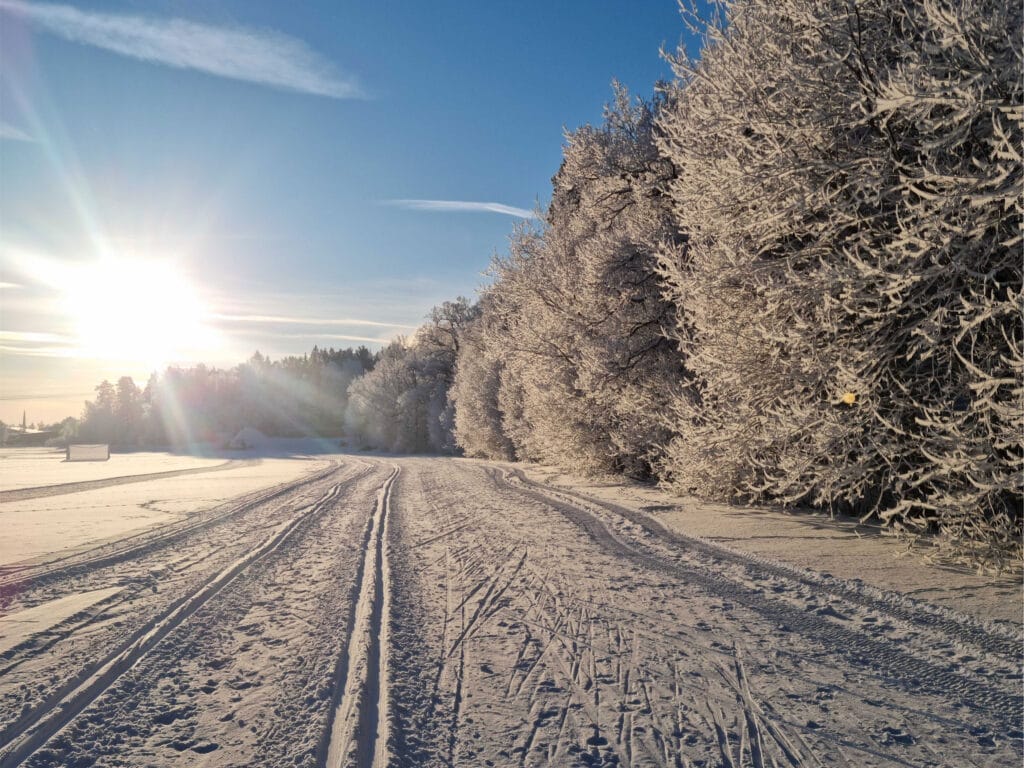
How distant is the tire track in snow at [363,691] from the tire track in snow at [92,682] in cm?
147

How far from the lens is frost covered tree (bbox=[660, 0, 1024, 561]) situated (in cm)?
608

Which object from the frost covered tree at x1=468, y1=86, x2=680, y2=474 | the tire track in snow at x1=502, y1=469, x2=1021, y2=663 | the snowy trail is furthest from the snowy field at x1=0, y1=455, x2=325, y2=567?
the frost covered tree at x1=468, y1=86, x2=680, y2=474

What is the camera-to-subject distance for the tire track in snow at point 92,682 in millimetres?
3453

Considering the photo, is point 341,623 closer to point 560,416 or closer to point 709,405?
point 709,405

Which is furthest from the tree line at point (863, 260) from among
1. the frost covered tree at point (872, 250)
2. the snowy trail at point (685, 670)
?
the snowy trail at point (685, 670)

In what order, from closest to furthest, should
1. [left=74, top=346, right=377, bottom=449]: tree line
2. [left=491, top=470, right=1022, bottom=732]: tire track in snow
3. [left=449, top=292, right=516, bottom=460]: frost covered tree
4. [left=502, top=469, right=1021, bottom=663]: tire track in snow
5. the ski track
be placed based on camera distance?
[left=491, top=470, right=1022, bottom=732]: tire track in snow
[left=502, top=469, right=1021, bottom=663]: tire track in snow
the ski track
[left=449, top=292, right=516, bottom=460]: frost covered tree
[left=74, top=346, right=377, bottom=449]: tree line

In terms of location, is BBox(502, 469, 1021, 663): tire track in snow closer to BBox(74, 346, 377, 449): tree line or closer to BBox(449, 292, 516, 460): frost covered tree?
BBox(449, 292, 516, 460): frost covered tree

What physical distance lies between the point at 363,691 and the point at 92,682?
5.99ft

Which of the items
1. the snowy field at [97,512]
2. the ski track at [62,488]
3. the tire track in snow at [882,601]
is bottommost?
the ski track at [62,488]

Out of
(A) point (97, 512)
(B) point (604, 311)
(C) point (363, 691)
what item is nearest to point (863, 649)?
(C) point (363, 691)

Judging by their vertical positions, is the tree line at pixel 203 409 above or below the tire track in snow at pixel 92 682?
above

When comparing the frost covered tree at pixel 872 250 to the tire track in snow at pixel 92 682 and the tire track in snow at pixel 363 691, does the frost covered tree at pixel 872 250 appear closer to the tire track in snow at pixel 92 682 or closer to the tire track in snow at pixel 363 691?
the tire track in snow at pixel 363 691

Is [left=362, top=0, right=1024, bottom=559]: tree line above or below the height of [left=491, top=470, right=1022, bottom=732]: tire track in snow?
above

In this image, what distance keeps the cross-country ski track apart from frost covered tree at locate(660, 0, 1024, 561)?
1.93 metres
